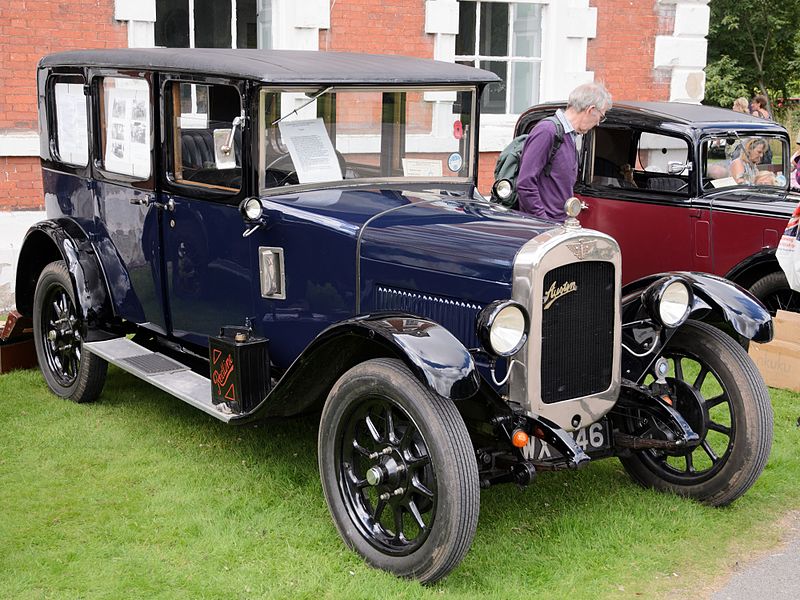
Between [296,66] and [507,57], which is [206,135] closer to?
[296,66]

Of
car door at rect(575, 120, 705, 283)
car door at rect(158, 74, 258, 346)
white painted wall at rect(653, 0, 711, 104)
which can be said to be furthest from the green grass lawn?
white painted wall at rect(653, 0, 711, 104)

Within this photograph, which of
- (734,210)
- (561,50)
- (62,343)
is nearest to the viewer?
(62,343)

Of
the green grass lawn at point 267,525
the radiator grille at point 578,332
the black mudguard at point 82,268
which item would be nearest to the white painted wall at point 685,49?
the green grass lawn at point 267,525

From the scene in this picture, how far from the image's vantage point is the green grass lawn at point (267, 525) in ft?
12.3

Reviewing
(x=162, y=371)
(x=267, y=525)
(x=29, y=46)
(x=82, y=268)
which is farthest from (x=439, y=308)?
(x=29, y=46)

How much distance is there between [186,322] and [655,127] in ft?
12.6

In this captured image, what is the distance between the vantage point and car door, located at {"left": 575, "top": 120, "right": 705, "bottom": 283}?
7.06 m

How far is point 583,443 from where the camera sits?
13.6 feet

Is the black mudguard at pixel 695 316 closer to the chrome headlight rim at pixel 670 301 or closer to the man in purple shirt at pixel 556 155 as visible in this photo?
the chrome headlight rim at pixel 670 301

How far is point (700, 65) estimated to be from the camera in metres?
11.7

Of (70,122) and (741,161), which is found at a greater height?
(70,122)

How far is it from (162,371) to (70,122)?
5.68 ft

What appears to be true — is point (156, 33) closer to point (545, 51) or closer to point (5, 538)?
point (545, 51)

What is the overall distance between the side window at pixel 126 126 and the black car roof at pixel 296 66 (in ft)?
0.40
